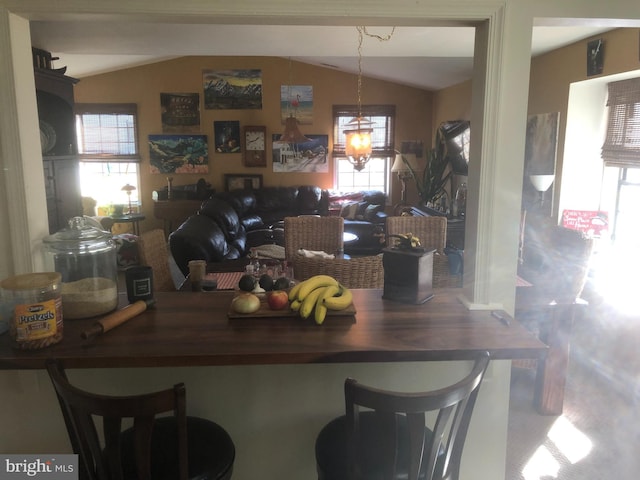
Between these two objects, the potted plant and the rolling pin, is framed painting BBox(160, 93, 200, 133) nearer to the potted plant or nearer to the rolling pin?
the potted plant

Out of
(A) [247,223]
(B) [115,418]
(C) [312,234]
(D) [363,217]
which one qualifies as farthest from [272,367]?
(D) [363,217]

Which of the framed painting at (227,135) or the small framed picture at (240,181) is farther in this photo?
the small framed picture at (240,181)

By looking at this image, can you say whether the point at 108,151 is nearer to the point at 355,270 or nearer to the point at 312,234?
the point at 312,234

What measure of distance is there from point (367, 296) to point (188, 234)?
261cm

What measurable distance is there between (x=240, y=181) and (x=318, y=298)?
260 inches

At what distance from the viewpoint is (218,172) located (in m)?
8.12

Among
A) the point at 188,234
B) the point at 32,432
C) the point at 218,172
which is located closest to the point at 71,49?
the point at 188,234

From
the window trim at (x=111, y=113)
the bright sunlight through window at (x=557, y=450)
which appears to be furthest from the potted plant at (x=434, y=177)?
the window trim at (x=111, y=113)

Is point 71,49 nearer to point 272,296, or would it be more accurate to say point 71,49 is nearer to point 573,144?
point 272,296

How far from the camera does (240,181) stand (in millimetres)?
8109

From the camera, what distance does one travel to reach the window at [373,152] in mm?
8055

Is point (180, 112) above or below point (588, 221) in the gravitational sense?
above

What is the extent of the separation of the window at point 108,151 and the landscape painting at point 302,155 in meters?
2.25

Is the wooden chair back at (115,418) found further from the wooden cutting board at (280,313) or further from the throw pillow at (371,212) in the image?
the throw pillow at (371,212)
